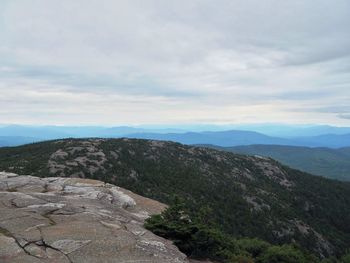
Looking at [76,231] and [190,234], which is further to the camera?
[190,234]

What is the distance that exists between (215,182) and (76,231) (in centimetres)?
9569

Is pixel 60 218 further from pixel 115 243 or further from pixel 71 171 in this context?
pixel 71 171

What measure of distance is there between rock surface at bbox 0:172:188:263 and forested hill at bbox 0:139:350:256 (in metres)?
58.4

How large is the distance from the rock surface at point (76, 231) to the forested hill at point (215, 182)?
192ft

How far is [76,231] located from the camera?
16672 mm

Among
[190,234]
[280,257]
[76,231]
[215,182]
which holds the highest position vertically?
[76,231]

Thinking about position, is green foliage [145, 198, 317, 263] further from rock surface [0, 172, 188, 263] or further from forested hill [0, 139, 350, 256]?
forested hill [0, 139, 350, 256]

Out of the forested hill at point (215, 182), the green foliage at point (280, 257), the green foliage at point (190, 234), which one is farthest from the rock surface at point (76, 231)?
the forested hill at point (215, 182)

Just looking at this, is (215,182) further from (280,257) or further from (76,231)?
(76,231)

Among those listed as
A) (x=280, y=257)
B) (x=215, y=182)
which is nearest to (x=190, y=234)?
(x=280, y=257)

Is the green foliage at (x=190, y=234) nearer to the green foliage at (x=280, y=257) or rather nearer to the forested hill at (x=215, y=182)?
the green foliage at (x=280, y=257)

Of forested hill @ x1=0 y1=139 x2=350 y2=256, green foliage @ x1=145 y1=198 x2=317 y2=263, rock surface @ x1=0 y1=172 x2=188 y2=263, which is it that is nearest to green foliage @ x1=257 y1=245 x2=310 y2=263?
green foliage @ x1=145 y1=198 x2=317 y2=263

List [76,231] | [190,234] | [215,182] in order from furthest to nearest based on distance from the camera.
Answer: [215,182], [190,234], [76,231]

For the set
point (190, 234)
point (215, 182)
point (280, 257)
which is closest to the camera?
point (190, 234)
